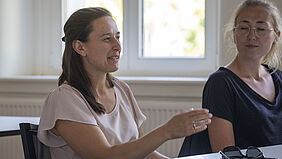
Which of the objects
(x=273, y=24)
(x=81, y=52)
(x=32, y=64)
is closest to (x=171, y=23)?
(x=32, y=64)

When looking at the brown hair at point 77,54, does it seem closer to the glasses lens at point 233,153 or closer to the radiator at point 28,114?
the glasses lens at point 233,153

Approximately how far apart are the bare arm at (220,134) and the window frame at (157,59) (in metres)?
1.44

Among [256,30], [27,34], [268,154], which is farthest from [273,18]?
[27,34]

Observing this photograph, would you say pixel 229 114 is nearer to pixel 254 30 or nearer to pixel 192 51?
pixel 254 30

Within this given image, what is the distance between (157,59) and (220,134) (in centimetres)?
160

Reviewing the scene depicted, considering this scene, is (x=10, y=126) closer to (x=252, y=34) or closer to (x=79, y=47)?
(x=79, y=47)

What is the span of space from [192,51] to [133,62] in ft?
1.43

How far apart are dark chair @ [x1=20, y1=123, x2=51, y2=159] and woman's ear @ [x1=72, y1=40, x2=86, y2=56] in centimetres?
30

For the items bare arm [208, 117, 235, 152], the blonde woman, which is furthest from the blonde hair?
bare arm [208, 117, 235, 152]

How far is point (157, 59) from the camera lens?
11.3 ft

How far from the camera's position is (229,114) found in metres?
1.94

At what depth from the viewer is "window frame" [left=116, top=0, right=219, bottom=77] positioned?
3307 millimetres

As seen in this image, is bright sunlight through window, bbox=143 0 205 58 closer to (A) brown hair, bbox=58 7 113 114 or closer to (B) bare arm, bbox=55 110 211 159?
(A) brown hair, bbox=58 7 113 114

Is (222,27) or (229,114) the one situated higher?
(222,27)
